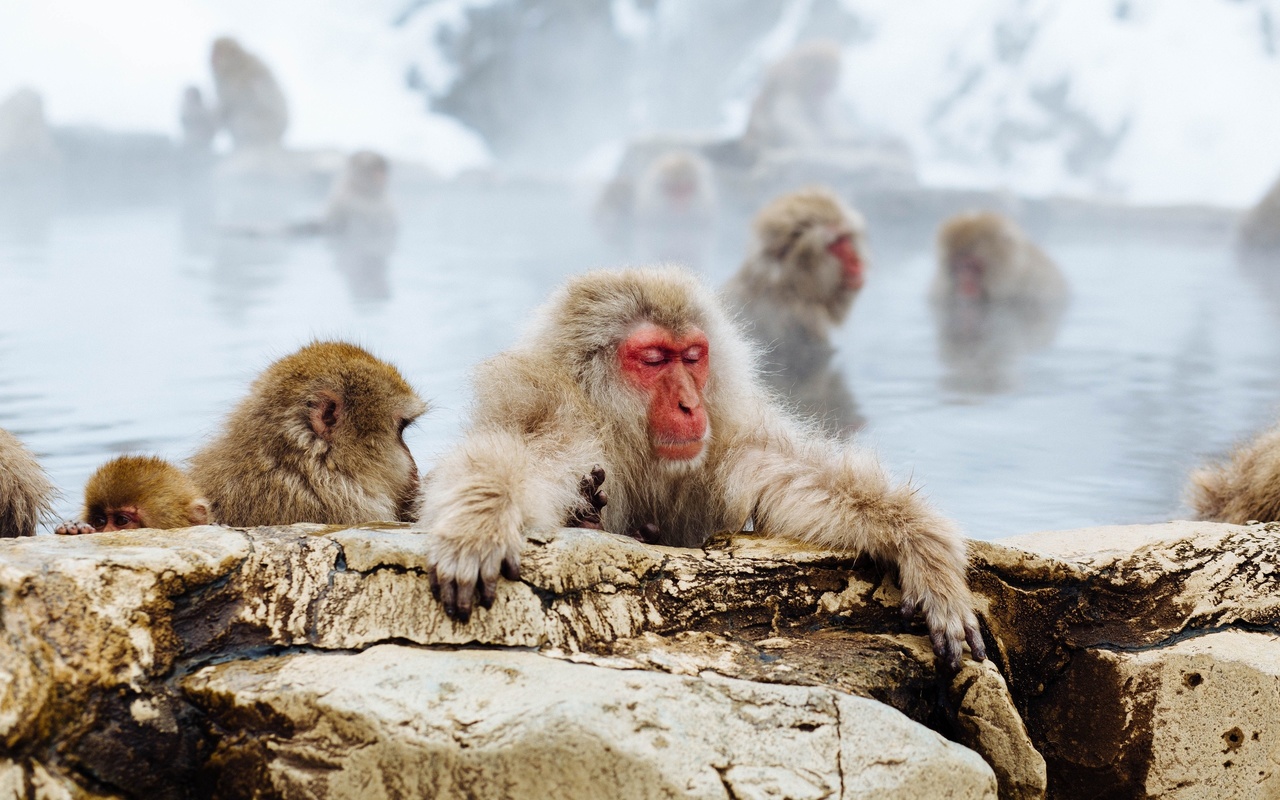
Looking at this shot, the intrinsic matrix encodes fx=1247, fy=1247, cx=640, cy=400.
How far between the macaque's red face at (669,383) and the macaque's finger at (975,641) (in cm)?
73

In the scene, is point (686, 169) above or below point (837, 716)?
above

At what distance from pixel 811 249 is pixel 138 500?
476cm

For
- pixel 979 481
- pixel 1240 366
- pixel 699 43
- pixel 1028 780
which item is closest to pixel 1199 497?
pixel 979 481

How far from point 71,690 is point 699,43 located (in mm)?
21012

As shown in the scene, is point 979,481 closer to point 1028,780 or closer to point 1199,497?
point 1199,497

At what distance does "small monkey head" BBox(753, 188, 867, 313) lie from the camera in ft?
22.4

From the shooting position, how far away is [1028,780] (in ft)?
7.66

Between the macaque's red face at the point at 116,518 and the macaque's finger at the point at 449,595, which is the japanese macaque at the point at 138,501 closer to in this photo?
the macaque's red face at the point at 116,518

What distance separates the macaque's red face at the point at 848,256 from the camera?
6875mm

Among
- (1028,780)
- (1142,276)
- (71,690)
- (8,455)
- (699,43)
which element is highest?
(699,43)

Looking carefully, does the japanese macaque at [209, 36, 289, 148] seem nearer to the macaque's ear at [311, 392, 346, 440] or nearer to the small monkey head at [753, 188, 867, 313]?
the small monkey head at [753, 188, 867, 313]

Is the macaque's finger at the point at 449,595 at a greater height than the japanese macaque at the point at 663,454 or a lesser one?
lesser

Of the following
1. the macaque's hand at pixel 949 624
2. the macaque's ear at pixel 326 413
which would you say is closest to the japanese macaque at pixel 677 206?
the macaque's ear at pixel 326 413

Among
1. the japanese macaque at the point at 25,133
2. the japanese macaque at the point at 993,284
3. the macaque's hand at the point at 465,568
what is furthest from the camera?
the japanese macaque at the point at 25,133
